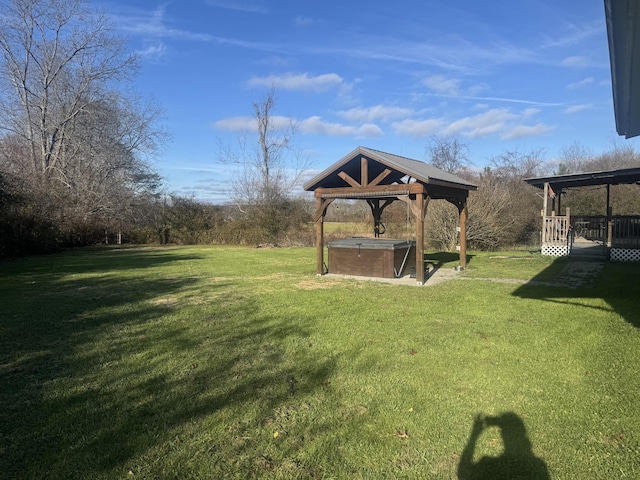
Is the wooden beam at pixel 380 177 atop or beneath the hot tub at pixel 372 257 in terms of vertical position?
atop

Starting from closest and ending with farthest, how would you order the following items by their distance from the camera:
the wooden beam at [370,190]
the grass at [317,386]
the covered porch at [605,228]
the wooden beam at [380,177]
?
the grass at [317,386] < the wooden beam at [370,190] < the wooden beam at [380,177] < the covered porch at [605,228]

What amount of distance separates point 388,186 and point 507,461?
25.9 feet

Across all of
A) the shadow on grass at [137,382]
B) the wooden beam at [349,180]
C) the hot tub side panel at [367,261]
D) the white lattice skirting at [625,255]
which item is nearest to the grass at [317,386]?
the shadow on grass at [137,382]

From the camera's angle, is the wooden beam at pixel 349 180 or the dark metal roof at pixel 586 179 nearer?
the wooden beam at pixel 349 180

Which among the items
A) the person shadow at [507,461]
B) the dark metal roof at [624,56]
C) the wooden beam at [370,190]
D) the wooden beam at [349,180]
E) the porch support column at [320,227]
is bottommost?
the person shadow at [507,461]

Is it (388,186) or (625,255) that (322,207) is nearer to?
(388,186)

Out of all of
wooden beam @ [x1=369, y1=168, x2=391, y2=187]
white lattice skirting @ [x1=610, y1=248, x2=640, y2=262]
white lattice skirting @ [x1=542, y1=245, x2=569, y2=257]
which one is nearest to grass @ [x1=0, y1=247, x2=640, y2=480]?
wooden beam @ [x1=369, y1=168, x2=391, y2=187]

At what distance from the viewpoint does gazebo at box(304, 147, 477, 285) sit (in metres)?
9.42

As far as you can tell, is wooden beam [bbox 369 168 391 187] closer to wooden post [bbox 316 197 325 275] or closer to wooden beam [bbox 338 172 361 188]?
wooden beam [bbox 338 172 361 188]

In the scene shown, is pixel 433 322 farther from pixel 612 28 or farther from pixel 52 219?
pixel 52 219

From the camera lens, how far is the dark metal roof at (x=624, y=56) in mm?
2844

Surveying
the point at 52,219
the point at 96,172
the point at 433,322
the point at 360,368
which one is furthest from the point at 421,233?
the point at 96,172

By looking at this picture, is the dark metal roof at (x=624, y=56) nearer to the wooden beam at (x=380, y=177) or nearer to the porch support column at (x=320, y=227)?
the wooden beam at (x=380, y=177)

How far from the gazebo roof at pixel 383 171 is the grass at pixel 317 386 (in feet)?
10.8
